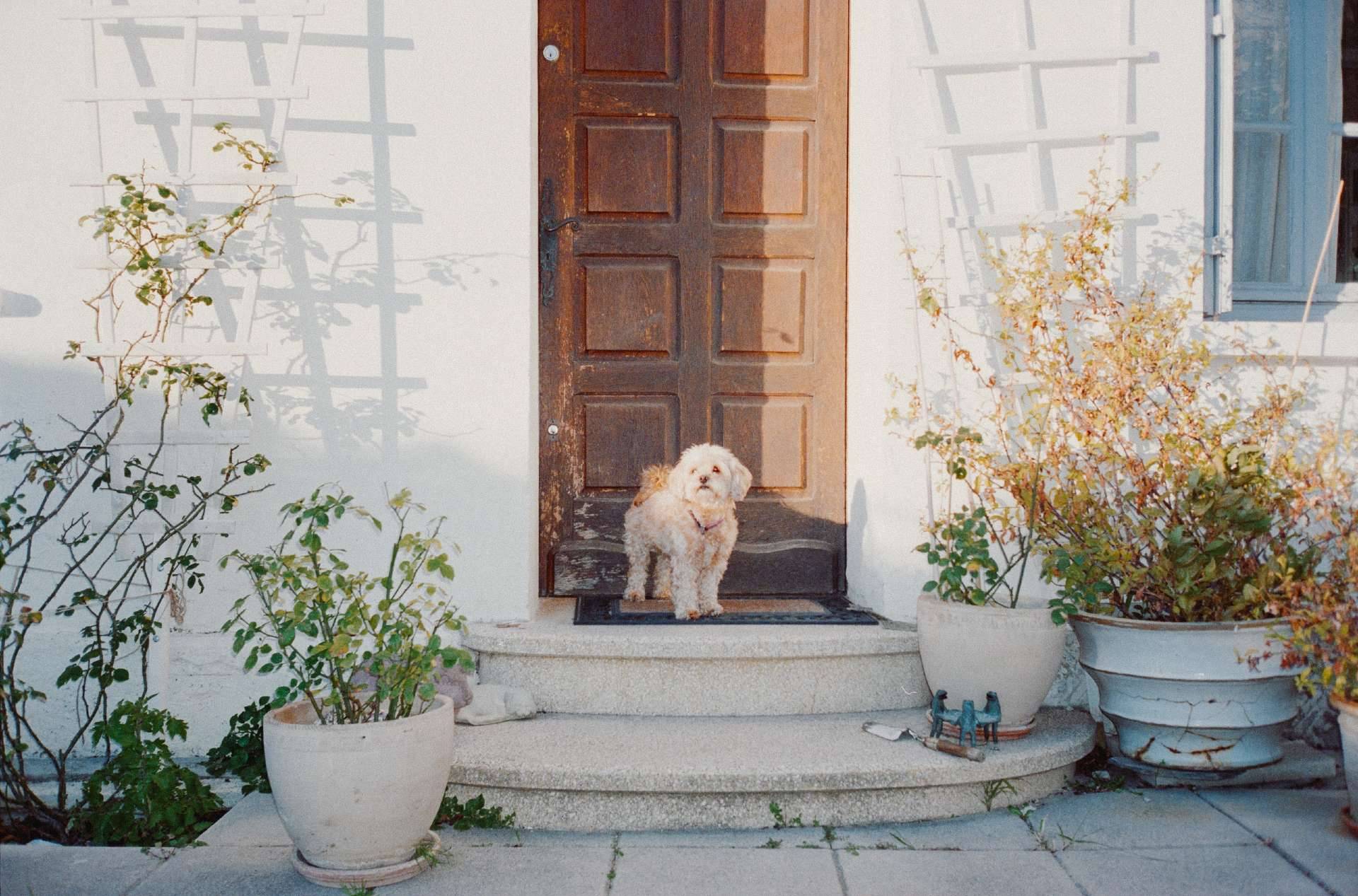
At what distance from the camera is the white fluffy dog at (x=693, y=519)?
3789mm

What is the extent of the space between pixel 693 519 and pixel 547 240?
1214 mm

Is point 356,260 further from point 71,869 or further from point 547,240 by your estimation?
point 71,869

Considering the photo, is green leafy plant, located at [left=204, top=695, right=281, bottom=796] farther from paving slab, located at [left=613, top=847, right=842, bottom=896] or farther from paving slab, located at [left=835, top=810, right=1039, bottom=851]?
paving slab, located at [left=835, top=810, right=1039, bottom=851]

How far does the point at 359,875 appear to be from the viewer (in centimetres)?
251

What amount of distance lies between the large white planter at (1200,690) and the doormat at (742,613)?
34.5 inches

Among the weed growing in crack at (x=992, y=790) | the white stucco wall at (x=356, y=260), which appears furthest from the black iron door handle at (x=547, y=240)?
the weed growing in crack at (x=992, y=790)

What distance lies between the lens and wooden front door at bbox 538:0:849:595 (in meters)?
4.16

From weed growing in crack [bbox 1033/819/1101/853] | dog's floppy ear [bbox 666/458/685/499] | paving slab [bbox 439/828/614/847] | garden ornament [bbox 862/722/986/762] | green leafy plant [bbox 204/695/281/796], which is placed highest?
dog's floppy ear [bbox 666/458/685/499]

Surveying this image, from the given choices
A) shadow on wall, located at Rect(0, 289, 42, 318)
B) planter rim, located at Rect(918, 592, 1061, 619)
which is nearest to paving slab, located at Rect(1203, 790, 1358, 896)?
planter rim, located at Rect(918, 592, 1061, 619)

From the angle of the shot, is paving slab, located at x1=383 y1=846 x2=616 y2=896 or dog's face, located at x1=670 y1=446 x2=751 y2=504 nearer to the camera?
paving slab, located at x1=383 y1=846 x2=616 y2=896

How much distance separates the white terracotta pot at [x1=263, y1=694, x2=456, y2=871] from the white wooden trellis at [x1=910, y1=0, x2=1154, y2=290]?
2.36 metres

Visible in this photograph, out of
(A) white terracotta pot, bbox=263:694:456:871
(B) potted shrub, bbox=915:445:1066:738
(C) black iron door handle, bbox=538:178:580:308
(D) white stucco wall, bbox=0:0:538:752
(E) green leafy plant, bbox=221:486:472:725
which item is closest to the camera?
(A) white terracotta pot, bbox=263:694:456:871

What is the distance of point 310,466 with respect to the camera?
11.5 feet

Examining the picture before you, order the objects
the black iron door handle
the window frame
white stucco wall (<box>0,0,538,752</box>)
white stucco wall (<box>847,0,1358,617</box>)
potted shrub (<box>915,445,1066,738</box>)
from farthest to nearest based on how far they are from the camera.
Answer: the black iron door handle, the window frame, white stucco wall (<box>847,0,1358,617</box>), white stucco wall (<box>0,0,538,752</box>), potted shrub (<box>915,445,1066,738</box>)
